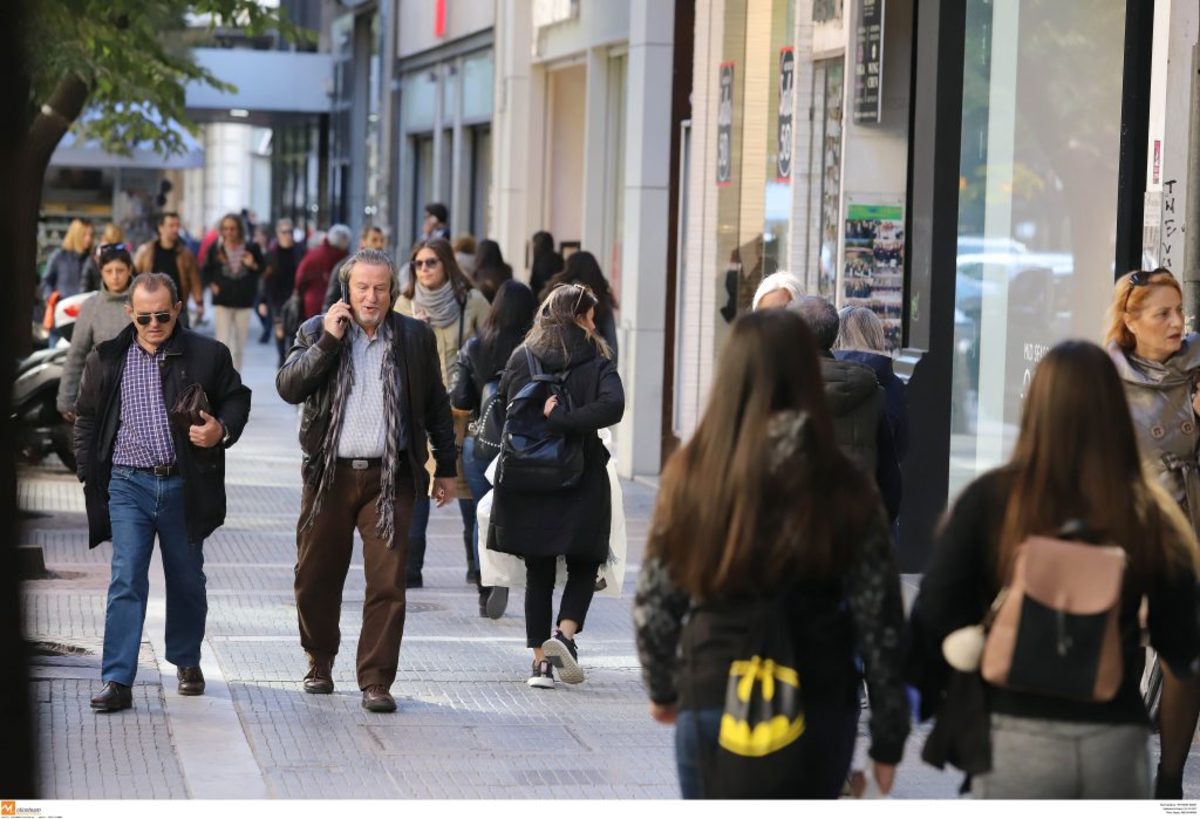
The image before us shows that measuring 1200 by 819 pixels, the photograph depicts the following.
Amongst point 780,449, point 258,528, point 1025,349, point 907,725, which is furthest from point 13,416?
point 258,528

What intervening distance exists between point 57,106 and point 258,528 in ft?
14.5

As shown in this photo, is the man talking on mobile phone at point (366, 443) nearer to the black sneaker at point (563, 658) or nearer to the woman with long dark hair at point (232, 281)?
the black sneaker at point (563, 658)

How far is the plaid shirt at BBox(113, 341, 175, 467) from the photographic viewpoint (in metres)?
8.45

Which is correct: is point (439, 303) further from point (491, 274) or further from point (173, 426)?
point (173, 426)

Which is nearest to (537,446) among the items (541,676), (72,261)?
(541,676)

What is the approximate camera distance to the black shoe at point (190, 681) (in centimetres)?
877

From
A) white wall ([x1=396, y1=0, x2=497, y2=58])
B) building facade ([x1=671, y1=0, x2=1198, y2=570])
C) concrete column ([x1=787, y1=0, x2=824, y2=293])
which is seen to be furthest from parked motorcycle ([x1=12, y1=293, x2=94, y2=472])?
white wall ([x1=396, y1=0, x2=497, y2=58])

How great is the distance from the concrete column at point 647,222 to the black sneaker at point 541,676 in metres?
8.28

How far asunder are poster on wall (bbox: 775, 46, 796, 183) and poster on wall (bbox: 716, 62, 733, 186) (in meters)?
0.84

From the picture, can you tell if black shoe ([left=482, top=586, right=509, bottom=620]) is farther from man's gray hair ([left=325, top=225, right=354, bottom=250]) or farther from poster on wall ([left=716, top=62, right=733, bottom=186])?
man's gray hair ([left=325, top=225, right=354, bottom=250])

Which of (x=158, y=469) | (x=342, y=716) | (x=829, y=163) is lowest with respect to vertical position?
(x=342, y=716)

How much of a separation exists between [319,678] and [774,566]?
15.3 feet

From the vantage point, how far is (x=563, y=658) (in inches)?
362
